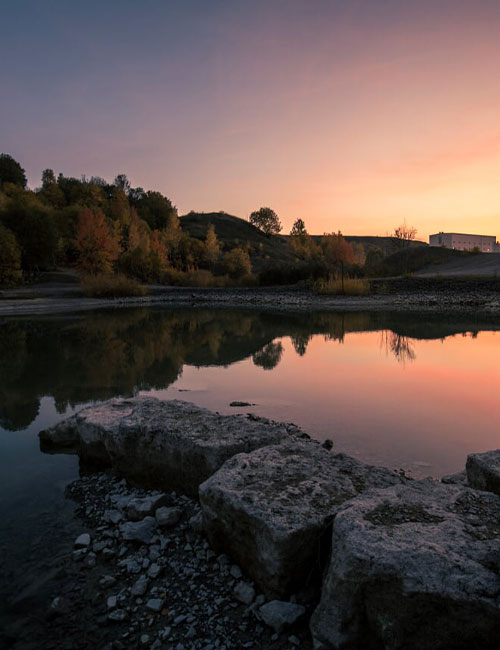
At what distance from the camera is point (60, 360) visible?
13.5m

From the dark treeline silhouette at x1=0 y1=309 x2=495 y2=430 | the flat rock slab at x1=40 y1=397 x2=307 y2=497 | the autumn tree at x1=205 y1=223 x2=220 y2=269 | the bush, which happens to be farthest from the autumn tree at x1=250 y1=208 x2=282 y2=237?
the flat rock slab at x1=40 y1=397 x2=307 y2=497

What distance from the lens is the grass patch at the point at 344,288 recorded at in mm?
36091

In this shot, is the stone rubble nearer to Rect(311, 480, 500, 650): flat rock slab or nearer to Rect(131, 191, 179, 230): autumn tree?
Rect(311, 480, 500, 650): flat rock slab

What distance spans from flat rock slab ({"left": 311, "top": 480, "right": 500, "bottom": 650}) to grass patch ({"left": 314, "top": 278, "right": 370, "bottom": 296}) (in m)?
34.2

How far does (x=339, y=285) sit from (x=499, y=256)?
26616 mm

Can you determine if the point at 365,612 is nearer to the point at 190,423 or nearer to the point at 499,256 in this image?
the point at 190,423

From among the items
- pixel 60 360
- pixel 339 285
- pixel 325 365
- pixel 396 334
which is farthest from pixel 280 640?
pixel 339 285

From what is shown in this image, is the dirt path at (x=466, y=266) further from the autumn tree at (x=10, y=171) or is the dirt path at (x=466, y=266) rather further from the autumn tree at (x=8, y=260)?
the autumn tree at (x=10, y=171)

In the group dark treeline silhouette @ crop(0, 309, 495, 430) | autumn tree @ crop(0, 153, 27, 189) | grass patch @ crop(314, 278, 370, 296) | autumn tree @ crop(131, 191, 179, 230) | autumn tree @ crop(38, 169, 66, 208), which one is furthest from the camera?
autumn tree @ crop(131, 191, 179, 230)

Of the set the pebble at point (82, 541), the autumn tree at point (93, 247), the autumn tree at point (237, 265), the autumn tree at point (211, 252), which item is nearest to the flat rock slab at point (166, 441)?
the pebble at point (82, 541)

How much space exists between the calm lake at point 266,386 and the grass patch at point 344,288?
49.7 feet

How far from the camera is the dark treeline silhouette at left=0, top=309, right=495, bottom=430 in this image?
9978 mm

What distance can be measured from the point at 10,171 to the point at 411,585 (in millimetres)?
104154

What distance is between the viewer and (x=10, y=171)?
286ft
